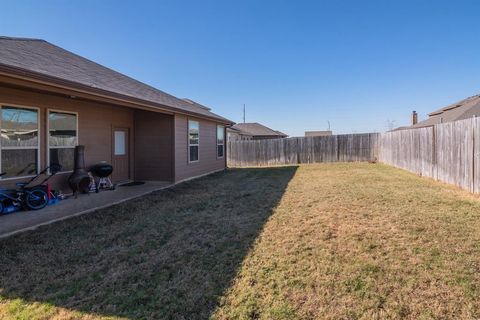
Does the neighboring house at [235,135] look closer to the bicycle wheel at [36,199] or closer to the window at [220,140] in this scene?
the window at [220,140]

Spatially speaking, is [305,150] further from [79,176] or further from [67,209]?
[67,209]

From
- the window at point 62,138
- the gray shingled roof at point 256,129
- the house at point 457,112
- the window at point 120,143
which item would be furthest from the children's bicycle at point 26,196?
the gray shingled roof at point 256,129

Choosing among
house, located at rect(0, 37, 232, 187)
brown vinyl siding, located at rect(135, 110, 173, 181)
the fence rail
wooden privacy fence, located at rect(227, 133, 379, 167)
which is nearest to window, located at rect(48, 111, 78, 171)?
house, located at rect(0, 37, 232, 187)

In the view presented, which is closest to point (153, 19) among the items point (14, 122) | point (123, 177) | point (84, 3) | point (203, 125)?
point (84, 3)

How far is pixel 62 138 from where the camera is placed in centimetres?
727

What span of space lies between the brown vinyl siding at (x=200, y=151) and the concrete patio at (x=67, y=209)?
4.85 ft

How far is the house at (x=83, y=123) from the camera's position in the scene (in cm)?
559

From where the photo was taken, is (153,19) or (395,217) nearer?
(395,217)

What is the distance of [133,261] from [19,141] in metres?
4.70

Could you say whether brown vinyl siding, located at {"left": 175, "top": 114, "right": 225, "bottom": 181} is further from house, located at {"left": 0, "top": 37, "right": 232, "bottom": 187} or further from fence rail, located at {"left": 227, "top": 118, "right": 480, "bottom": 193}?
fence rail, located at {"left": 227, "top": 118, "right": 480, "bottom": 193}

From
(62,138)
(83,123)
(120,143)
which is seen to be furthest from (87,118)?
(120,143)

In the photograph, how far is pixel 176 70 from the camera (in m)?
20.0

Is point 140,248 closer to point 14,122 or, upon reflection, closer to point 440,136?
point 14,122

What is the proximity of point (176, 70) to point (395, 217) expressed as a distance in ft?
59.3
